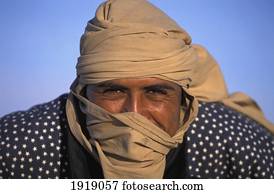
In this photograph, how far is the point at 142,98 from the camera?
3203mm

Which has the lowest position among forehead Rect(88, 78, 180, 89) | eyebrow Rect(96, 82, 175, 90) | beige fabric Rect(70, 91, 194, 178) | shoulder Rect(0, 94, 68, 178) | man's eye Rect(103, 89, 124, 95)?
shoulder Rect(0, 94, 68, 178)

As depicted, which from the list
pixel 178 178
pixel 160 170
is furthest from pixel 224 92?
pixel 160 170

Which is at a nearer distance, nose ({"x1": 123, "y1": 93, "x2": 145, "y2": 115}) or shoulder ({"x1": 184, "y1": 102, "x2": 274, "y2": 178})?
nose ({"x1": 123, "y1": 93, "x2": 145, "y2": 115})

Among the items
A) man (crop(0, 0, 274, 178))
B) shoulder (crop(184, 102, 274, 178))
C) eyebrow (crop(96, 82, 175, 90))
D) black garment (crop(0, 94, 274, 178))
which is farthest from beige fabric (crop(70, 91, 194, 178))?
shoulder (crop(184, 102, 274, 178))

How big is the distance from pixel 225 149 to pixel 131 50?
89 cm

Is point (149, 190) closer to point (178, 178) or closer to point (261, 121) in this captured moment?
point (178, 178)

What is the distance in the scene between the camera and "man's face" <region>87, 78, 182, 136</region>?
319 cm

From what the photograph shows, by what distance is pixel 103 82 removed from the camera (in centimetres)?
325

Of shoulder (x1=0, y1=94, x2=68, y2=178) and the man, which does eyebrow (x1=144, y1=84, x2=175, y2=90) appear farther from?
shoulder (x1=0, y1=94, x2=68, y2=178)

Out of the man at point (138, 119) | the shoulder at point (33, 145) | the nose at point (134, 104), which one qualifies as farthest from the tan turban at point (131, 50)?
A: the shoulder at point (33, 145)

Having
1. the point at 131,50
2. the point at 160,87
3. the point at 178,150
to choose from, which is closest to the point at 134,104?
the point at 160,87

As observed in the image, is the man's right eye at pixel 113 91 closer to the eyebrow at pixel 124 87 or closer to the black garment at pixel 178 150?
the eyebrow at pixel 124 87

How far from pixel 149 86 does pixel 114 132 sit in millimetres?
303

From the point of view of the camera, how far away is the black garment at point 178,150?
3600 mm
